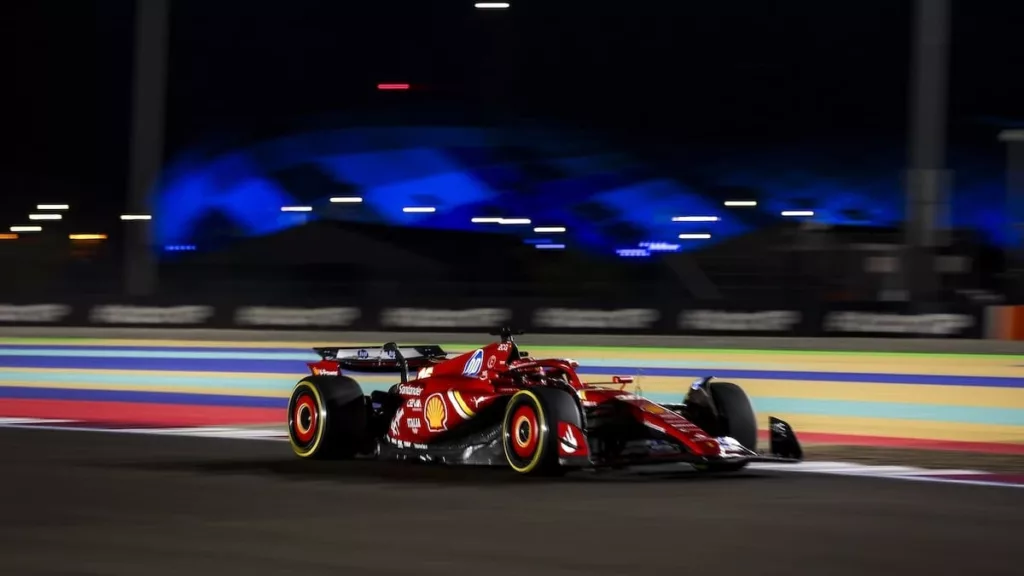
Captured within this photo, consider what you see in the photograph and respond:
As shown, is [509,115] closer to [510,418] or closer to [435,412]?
[435,412]

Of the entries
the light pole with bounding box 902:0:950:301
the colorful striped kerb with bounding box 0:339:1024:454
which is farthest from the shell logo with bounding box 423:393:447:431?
the light pole with bounding box 902:0:950:301

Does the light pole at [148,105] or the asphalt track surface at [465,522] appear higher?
the light pole at [148,105]

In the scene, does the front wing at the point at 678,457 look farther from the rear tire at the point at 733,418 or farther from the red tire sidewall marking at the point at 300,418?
the red tire sidewall marking at the point at 300,418

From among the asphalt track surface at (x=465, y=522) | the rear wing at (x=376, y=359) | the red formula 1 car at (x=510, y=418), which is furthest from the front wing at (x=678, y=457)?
the rear wing at (x=376, y=359)

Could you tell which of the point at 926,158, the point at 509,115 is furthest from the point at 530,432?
the point at 509,115

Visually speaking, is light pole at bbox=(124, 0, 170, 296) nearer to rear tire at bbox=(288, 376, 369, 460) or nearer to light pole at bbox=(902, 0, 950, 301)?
light pole at bbox=(902, 0, 950, 301)

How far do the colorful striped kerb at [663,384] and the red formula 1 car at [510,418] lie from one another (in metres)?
1.38

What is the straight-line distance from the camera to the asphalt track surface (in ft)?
21.3

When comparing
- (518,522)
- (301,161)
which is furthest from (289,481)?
(301,161)

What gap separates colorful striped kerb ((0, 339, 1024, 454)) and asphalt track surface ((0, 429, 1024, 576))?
2.59 metres

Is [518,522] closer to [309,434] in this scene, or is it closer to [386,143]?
[309,434]

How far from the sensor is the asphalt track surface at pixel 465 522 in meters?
6.49

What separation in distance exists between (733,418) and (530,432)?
144cm

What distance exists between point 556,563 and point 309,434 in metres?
5.03
